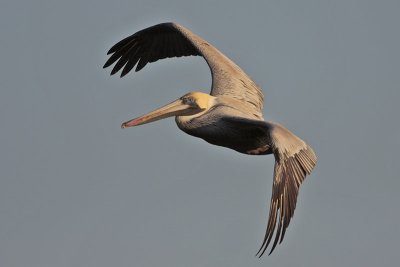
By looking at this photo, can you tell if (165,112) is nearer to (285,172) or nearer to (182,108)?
(182,108)

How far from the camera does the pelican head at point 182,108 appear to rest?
65.5 feet

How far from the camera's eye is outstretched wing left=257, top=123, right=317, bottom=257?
17.1 m

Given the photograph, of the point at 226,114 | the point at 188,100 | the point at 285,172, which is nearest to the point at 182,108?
the point at 188,100

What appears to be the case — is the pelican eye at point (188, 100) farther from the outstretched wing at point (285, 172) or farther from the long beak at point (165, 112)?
the outstretched wing at point (285, 172)

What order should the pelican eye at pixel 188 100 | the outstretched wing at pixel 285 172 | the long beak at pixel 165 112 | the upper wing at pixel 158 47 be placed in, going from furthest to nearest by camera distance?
the upper wing at pixel 158 47
the pelican eye at pixel 188 100
the long beak at pixel 165 112
the outstretched wing at pixel 285 172

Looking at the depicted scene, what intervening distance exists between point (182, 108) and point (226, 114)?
105 centimetres

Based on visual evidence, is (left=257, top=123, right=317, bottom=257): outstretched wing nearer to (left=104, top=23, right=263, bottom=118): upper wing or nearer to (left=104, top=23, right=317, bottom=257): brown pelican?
(left=104, top=23, right=317, bottom=257): brown pelican

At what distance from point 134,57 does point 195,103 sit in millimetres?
4631

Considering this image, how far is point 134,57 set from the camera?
24328 millimetres

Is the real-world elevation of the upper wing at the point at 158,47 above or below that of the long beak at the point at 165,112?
above

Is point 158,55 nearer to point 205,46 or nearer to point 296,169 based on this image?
point 205,46

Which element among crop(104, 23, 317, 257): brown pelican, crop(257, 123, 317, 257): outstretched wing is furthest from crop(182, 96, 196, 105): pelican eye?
crop(257, 123, 317, 257): outstretched wing

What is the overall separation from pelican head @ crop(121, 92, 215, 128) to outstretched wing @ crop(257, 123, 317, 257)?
2.34m

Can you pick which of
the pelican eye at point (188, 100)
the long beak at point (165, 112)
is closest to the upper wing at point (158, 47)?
the pelican eye at point (188, 100)
